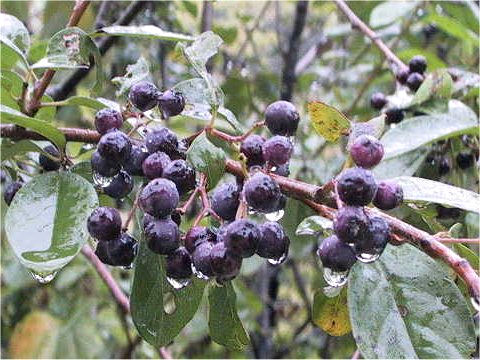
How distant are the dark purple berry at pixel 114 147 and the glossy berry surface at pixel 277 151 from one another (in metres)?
0.14

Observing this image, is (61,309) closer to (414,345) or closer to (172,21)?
(172,21)

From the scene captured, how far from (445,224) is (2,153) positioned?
61 cm

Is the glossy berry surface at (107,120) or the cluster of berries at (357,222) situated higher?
the cluster of berries at (357,222)

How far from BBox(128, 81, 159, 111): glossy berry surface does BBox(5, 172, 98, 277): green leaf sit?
0.33ft

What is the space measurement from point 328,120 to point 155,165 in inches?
7.2

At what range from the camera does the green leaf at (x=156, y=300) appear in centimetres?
71

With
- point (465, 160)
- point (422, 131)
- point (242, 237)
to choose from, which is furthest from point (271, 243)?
point (465, 160)

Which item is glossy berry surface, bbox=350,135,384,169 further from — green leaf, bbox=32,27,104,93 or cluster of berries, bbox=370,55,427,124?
cluster of berries, bbox=370,55,427,124

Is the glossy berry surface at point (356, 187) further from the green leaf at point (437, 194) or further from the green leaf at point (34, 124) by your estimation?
the green leaf at point (34, 124)

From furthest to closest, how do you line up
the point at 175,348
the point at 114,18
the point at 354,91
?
the point at 354,91, the point at 175,348, the point at 114,18

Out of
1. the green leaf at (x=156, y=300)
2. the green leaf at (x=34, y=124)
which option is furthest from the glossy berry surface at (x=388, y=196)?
the green leaf at (x=34, y=124)

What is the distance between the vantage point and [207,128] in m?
0.69

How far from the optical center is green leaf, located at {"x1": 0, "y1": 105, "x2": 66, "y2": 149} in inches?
26.5

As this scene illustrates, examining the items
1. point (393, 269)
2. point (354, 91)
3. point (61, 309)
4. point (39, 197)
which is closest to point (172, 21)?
point (354, 91)
